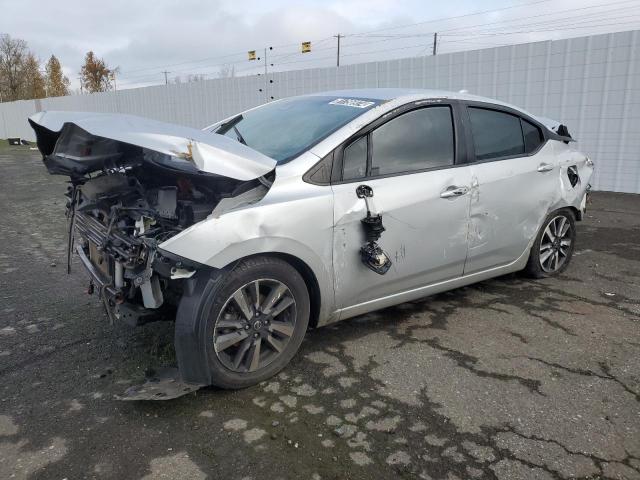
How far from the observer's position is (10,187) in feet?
38.8

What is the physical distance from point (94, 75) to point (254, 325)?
56.0 meters

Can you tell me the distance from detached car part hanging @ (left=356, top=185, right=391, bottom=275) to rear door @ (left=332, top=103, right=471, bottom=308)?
3cm

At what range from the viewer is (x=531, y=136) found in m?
4.36

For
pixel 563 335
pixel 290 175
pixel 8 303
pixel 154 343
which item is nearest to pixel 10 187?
pixel 8 303

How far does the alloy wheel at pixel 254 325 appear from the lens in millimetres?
2766

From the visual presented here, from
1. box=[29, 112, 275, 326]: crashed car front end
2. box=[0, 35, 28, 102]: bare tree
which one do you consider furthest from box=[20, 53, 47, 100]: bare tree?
box=[29, 112, 275, 326]: crashed car front end

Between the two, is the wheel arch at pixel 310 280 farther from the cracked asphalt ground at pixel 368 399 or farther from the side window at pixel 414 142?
the side window at pixel 414 142

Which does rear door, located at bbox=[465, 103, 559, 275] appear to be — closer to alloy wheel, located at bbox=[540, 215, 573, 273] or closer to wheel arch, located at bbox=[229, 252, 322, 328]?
alloy wheel, located at bbox=[540, 215, 573, 273]

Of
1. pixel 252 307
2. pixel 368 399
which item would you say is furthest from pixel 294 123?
pixel 368 399

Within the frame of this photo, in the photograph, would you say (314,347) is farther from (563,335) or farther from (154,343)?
(563,335)

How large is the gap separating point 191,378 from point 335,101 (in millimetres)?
2183

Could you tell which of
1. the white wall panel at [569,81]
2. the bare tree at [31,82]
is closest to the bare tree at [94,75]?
the bare tree at [31,82]

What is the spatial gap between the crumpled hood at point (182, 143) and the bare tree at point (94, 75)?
177 ft

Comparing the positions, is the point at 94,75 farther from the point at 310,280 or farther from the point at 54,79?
the point at 310,280
